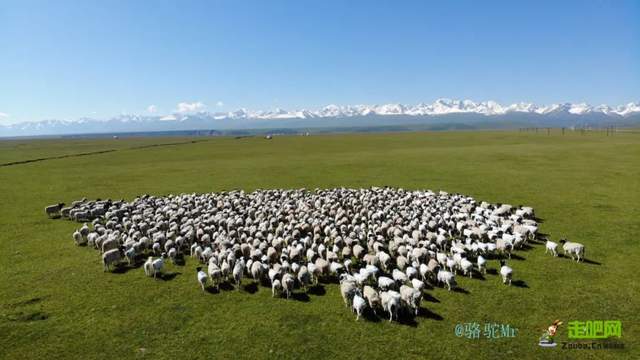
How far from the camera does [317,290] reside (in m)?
16.0

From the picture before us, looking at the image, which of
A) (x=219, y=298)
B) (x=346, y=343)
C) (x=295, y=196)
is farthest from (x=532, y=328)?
(x=295, y=196)

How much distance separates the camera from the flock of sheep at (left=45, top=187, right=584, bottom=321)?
53.0 ft

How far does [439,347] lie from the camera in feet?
38.7

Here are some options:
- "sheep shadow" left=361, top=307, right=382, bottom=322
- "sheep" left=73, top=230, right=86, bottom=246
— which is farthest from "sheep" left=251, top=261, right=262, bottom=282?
"sheep" left=73, top=230, right=86, bottom=246

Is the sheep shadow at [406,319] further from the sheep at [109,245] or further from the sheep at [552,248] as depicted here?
the sheep at [109,245]

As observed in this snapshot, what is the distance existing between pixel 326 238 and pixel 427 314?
8705 mm

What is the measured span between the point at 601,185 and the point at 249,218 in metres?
33.9

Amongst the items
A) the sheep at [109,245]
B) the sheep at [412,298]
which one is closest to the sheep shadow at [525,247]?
the sheep at [412,298]

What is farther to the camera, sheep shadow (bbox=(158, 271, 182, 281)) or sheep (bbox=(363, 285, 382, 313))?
sheep shadow (bbox=(158, 271, 182, 281))

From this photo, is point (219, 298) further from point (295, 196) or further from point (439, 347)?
point (295, 196)
